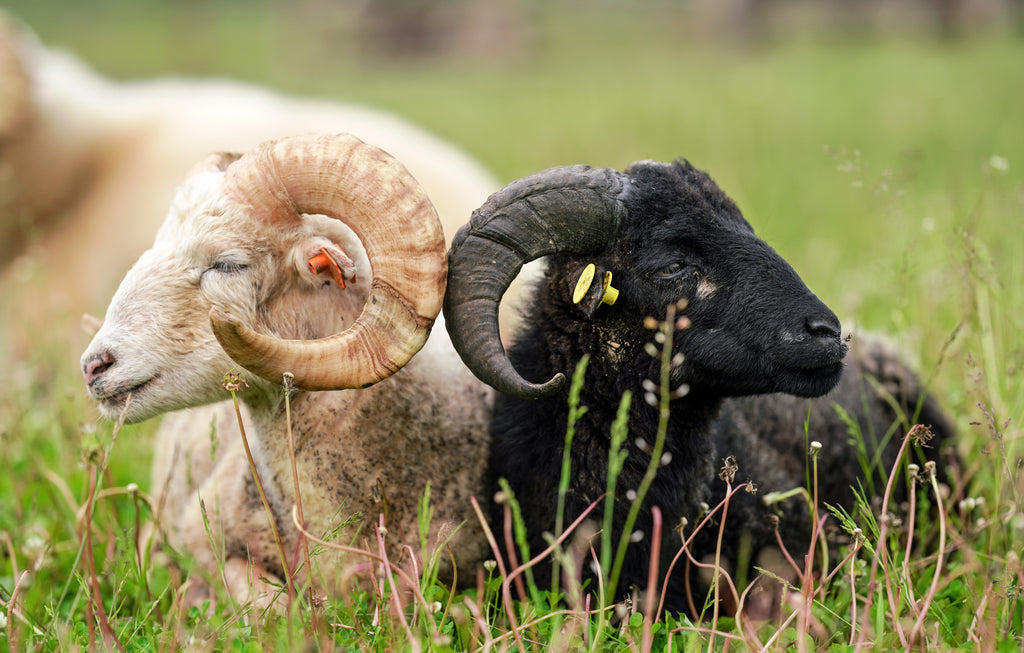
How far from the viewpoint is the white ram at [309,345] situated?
11.6ft

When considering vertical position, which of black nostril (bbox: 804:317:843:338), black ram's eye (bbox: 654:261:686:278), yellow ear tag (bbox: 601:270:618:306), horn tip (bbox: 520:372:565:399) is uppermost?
black ram's eye (bbox: 654:261:686:278)

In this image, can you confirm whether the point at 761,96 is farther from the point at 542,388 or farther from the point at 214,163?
the point at 542,388

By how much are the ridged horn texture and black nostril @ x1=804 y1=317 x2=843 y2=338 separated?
52.7 inches

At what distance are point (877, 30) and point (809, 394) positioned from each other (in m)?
27.6

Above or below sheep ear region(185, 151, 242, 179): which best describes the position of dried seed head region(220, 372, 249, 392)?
below

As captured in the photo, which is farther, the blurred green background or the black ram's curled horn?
the blurred green background

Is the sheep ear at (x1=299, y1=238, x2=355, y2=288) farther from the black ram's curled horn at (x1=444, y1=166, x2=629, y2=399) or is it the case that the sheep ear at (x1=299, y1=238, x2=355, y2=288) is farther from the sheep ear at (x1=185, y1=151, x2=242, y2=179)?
the sheep ear at (x1=185, y1=151, x2=242, y2=179)

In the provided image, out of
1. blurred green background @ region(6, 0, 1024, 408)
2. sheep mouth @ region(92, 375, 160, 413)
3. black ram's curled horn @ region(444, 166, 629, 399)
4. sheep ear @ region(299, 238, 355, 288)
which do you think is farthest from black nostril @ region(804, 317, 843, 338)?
sheep mouth @ region(92, 375, 160, 413)

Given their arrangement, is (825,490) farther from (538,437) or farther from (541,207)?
(541,207)

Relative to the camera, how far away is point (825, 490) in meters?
4.85

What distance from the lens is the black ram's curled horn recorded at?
3568 mm

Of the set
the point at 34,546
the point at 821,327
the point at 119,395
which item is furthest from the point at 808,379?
the point at 34,546

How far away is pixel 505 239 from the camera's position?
3.61m

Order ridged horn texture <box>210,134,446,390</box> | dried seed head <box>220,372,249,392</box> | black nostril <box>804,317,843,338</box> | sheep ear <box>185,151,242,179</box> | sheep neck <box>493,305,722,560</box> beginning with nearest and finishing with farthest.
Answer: dried seed head <box>220,372,249,392</box>, ridged horn texture <box>210,134,446,390</box>, black nostril <box>804,317,843,338</box>, sheep neck <box>493,305,722,560</box>, sheep ear <box>185,151,242,179</box>
